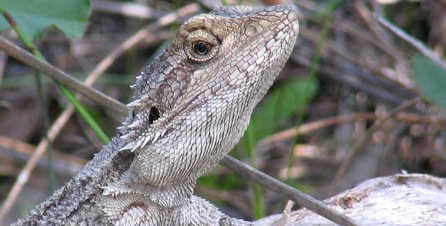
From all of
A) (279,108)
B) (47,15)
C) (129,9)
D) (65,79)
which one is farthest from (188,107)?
(129,9)

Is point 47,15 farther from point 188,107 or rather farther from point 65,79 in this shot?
point 188,107

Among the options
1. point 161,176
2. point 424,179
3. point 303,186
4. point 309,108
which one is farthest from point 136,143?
point 309,108

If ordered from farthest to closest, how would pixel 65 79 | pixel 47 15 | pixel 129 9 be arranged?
1. pixel 129 9
2. pixel 47 15
3. pixel 65 79

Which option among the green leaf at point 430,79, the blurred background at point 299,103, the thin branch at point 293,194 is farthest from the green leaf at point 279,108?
the thin branch at point 293,194

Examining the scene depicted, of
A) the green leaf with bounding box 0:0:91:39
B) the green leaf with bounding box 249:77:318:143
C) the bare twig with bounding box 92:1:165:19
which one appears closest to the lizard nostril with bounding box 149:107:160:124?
the green leaf with bounding box 0:0:91:39

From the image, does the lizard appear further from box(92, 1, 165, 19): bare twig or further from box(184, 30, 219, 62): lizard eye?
box(92, 1, 165, 19): bare twig

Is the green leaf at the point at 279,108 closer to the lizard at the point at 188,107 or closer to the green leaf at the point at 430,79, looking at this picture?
the green leaf at the point at 430,79
